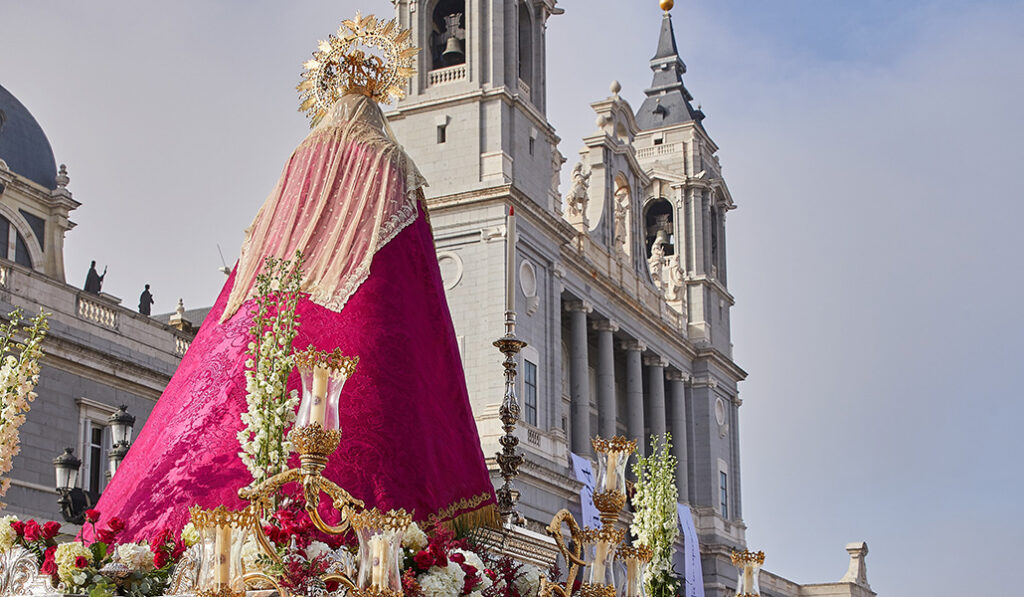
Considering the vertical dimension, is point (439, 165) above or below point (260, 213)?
above

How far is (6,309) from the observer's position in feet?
67.4

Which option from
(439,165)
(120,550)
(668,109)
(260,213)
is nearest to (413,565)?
(120,550)

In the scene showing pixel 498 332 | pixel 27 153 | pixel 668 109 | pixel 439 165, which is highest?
pixel 668 109

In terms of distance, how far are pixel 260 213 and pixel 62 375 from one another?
1256 cm

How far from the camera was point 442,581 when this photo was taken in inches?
267

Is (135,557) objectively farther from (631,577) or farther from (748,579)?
(748,579)

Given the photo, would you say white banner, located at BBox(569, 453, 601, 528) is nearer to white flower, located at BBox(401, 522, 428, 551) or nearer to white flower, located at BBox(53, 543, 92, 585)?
white flower, located at BBox(401, 522, 428, 551)

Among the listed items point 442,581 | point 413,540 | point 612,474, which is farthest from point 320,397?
point 612,474

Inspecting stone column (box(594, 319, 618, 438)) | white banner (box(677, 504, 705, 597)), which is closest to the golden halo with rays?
white banner (box(677, 504, 705, 597))

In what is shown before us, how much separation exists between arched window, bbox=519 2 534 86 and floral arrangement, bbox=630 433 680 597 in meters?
19.6

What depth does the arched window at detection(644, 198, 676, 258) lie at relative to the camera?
149 ft

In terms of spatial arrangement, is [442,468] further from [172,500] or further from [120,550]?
[120,550]

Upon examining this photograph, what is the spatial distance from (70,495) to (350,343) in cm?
504

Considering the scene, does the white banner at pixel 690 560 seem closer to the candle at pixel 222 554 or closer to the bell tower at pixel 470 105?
the bell tower at pixel 470 105
